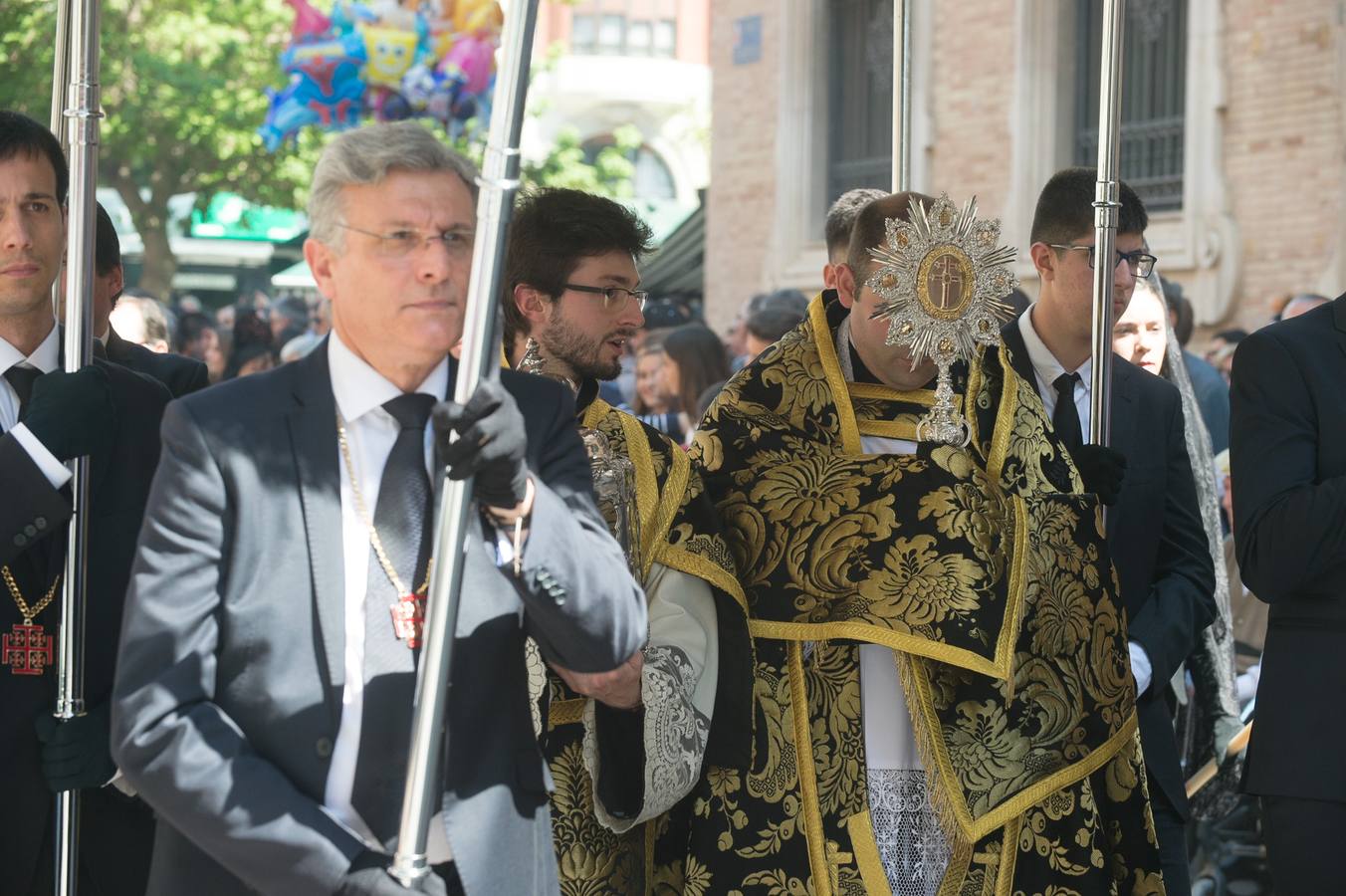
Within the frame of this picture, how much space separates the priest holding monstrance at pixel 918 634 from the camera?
3.43m

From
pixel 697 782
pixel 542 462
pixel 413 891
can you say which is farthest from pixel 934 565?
pixel 413 891

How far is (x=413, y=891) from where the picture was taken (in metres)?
2.15

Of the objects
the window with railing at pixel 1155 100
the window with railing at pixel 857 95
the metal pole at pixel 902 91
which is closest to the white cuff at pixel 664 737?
the metal pole at pixel 902 91

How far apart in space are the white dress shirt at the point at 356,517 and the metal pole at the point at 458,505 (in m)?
0.09

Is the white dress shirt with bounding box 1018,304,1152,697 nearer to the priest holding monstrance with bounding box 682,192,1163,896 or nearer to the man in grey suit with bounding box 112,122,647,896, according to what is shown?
the priest holding monstrance with bounding box 682,192,1163,896

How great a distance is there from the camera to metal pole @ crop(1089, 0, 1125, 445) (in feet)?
12.5

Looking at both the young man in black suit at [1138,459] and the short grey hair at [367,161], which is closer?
the short grey hair at [367,161]

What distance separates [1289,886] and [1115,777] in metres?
0.42

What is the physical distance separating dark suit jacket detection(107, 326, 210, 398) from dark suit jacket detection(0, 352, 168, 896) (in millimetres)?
457

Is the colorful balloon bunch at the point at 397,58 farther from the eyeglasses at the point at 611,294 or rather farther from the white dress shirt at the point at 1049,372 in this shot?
the eyeglasses at the point at 611,294

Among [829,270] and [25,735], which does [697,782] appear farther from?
[829,270]

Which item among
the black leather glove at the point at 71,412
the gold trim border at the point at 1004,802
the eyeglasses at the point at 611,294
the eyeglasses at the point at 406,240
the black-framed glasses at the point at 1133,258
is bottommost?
the gold trim border at the point at 1004,802

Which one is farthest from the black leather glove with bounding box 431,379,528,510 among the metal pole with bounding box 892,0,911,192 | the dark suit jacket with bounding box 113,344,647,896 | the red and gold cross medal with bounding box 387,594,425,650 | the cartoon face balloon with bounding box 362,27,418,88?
the cartoon face balloon with bounding box 362,27,418,88

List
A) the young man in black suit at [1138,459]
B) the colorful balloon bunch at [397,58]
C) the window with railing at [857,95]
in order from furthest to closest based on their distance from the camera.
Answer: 1. the window with railing at [857,95]
2. the colorful balloon bunch at [397,58]
3. the young man in black suit at [1138,459]
